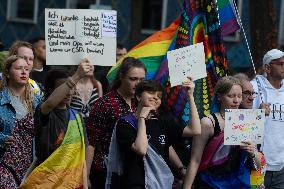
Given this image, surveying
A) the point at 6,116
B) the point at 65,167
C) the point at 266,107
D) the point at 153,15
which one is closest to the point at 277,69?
the point at 266,107

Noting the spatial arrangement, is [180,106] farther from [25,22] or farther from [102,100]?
[25,22]

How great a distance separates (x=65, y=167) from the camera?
7258 millimetres

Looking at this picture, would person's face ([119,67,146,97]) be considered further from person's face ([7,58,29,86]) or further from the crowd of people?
person's face ([7,58,29,86])

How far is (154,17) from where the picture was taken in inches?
966

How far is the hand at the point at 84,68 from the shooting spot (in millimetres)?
7148

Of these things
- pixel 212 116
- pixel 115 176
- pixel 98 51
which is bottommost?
pixel 115 176

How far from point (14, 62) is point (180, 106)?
5.48ft

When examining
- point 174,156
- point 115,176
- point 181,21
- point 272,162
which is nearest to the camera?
point 115,176

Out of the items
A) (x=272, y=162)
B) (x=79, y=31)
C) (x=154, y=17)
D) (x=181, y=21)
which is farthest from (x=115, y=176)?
(x=154, y=17)

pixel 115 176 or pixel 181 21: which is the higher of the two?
pixel 181 21

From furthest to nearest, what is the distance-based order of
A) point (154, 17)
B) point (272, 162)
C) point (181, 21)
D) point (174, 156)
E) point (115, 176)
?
point (154, 17), point (181, 21), point (272, 162), point (174, 156), point (115, 176)

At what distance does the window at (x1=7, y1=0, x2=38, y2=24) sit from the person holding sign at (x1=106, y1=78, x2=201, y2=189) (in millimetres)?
18229

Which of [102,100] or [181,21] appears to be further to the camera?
[181,21]

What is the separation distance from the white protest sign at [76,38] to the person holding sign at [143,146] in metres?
0.54
